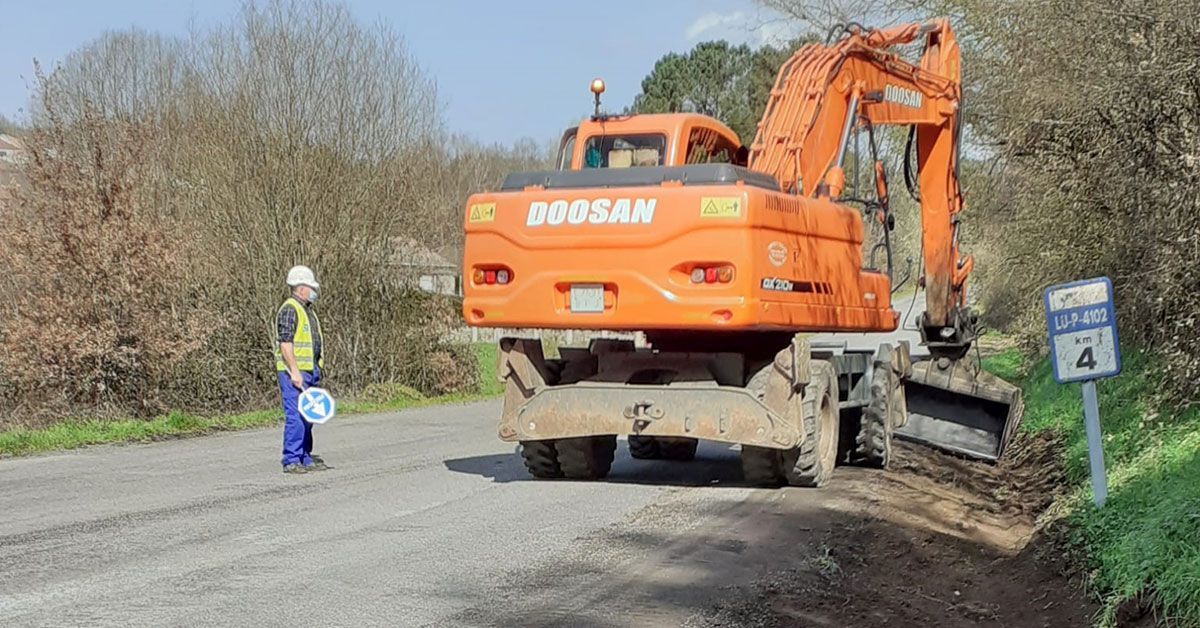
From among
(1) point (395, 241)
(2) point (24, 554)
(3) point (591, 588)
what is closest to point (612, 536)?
(3) point (591, 588)

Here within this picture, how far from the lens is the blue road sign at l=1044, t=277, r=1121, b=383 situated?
28.8 ft

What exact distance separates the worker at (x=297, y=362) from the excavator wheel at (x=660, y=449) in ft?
10.1

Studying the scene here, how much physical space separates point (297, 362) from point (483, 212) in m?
2.53

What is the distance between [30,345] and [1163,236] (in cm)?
1458

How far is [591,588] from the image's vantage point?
6785mm

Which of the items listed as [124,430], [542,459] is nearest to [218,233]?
[124,430]

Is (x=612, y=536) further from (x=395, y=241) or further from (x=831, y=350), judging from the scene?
(x=395, y=241)

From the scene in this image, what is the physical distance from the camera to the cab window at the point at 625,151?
11.4 meters

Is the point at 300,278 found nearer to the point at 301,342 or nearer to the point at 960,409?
the point at 301,342

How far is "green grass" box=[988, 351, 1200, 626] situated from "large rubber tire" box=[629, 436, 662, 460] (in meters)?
3.84

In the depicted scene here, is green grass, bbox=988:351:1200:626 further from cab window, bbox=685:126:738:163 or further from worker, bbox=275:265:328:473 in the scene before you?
worker, bbox=275:265:328:473

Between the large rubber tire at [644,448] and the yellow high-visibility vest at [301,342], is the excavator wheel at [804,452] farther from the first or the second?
the yellow high-visibility vest at [301,342]

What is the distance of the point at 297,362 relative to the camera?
11.4 m

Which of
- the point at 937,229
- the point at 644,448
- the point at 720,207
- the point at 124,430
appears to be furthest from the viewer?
the point at 124,430
